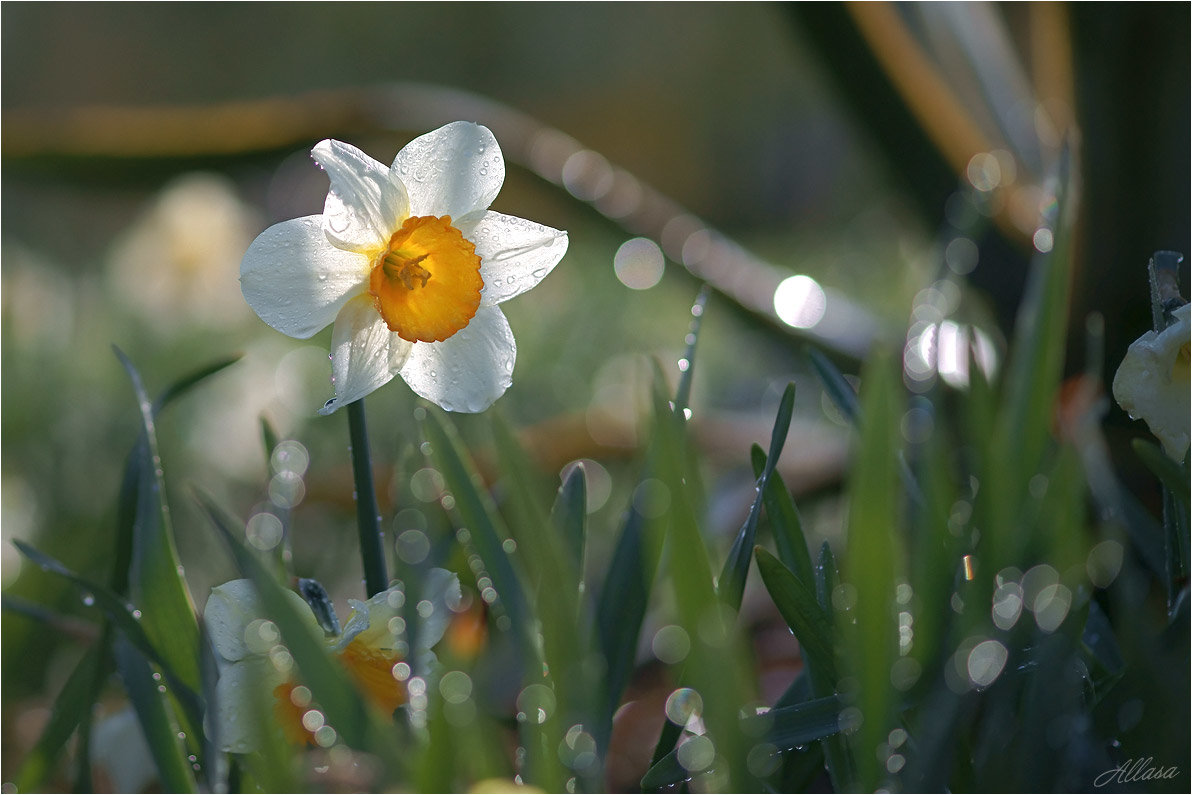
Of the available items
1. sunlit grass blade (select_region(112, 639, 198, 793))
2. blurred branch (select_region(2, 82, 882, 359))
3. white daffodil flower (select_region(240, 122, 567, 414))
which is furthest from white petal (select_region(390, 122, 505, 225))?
blurred branch (select_region(2, 82, 882, 359))

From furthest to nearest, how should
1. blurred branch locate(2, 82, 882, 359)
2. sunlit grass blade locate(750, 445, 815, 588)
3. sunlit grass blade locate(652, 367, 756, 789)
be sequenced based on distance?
blurred branch locate(2, 82, 882, 359), sunlit grass blade locate(750, 445, 815, 588), sunlit grass blade locate(652, 367, 756, 789)

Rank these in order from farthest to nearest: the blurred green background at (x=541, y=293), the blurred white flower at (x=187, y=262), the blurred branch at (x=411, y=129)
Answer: the blurred white flower at (x=187, y=262), the blurred branch at (x=411, y=129), the blurred green background at (x=541, y=293)

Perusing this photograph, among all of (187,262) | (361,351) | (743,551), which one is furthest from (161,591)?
(187,262)

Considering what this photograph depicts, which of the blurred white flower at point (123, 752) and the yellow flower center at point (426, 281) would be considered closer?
the yellow flower center at point (426, 281)

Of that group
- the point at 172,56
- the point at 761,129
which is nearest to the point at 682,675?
the point at 761,129

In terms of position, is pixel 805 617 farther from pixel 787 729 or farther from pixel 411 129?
pixel 411 129

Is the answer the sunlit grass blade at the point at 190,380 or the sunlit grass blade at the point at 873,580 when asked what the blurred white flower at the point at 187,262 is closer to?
the sunlit grass blade at the point at 190,380

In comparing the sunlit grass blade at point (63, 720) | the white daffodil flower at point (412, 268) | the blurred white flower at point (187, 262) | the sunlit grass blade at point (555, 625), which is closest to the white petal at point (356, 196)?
the white daffodil flower at point (412, 268)

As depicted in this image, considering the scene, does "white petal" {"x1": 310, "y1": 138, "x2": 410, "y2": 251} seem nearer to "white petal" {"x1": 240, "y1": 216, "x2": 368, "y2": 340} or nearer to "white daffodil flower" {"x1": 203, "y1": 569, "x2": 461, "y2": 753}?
"white petal" {"x1": 240, "y1": 216, "x2": 368, "y2": 340}
